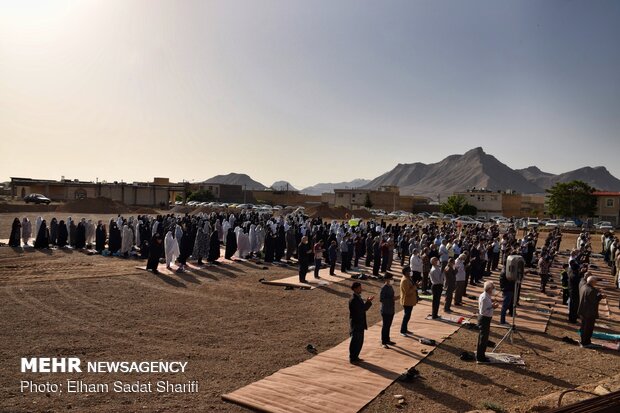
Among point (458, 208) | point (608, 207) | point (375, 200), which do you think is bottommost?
point (458, 208)

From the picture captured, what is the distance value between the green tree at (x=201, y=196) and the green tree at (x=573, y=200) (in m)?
48.3

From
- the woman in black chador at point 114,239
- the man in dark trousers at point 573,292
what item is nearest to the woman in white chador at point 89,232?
the woman in black chador at point 114,239

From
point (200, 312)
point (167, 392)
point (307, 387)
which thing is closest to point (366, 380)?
point (307, 387)

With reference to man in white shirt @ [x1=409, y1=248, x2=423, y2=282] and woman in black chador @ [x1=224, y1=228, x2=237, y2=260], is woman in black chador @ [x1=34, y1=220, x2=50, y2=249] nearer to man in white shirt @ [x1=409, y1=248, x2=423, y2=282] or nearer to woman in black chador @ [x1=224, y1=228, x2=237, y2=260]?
woman in black chador @ [x1=224, y1=228, x2=237, y2=260]

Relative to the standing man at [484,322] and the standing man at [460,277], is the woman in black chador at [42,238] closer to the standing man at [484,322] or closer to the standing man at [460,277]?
the standing man at [460,277]

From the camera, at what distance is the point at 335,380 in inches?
287

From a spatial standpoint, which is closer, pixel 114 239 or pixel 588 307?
pixel 588 307

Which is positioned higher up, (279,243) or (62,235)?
(279,243)

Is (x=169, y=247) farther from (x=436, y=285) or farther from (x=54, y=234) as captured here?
(x=436, y=285)

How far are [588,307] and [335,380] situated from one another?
5.50 metres

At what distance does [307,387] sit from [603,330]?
8.00m

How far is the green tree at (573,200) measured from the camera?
2251 inches

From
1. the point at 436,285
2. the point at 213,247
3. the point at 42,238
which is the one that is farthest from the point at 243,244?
the point at 436,285

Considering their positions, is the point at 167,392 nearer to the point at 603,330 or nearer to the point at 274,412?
the point at 274,412
